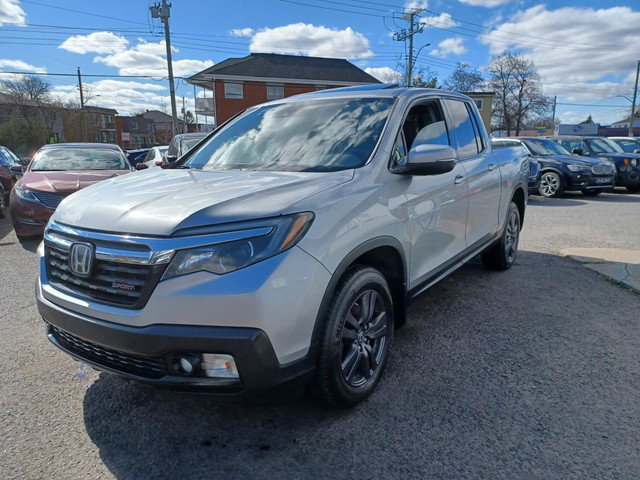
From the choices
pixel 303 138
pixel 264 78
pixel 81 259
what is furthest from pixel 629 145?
pixel 264 78

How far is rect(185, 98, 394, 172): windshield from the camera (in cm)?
291

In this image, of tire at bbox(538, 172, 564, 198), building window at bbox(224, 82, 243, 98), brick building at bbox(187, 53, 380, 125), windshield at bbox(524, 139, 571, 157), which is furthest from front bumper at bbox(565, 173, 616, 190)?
building window at bbox(224, 82, 243, 98)

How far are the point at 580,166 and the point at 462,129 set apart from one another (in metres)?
9.80

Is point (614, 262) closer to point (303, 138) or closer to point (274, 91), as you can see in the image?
point (303, 138)

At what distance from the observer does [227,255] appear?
1.99m

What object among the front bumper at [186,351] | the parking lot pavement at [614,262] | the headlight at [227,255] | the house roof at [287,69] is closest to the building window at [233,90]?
the house roof at [287,69]

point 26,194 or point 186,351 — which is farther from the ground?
point 26,194

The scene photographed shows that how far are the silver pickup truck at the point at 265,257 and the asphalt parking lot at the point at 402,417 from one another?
1.00 ft

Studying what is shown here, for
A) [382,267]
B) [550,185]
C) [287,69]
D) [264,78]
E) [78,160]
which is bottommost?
[550,185]

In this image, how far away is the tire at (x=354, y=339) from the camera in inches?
90.0

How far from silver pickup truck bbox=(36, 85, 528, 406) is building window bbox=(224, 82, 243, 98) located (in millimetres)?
33293

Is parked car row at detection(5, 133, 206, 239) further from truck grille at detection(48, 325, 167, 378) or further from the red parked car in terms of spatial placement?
truck grille at detection(48, 325, 167, 378)

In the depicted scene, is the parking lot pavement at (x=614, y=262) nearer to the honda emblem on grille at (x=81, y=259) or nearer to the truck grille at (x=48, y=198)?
the honda emblem on grille at (x=81, y=259)

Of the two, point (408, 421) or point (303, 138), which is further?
point (303, 138)
